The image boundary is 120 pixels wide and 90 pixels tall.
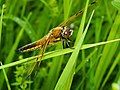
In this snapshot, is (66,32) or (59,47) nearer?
(66,32)

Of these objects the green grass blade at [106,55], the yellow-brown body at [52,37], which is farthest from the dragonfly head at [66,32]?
the green grass blade at [106,55]

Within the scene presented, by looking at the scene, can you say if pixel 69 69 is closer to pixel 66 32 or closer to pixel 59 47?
pixel 66 32

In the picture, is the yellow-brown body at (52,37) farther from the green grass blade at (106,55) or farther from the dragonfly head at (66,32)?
the green grass blade at (106,55)

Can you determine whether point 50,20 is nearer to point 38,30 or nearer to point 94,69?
point 38,30

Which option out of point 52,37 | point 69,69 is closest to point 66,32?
point 52,37

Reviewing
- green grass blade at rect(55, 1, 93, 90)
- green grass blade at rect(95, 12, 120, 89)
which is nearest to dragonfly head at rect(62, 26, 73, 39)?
green grass blade at rect(55, 1, 93, 90)

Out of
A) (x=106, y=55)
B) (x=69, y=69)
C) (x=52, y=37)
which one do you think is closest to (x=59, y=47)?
(x=106, y=55)

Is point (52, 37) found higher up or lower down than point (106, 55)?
higher up

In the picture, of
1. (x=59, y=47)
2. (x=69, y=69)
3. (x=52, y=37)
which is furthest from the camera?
(x=59, y=47)

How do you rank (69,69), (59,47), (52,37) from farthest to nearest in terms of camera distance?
(59,47) → (52,37) → (69,69)
